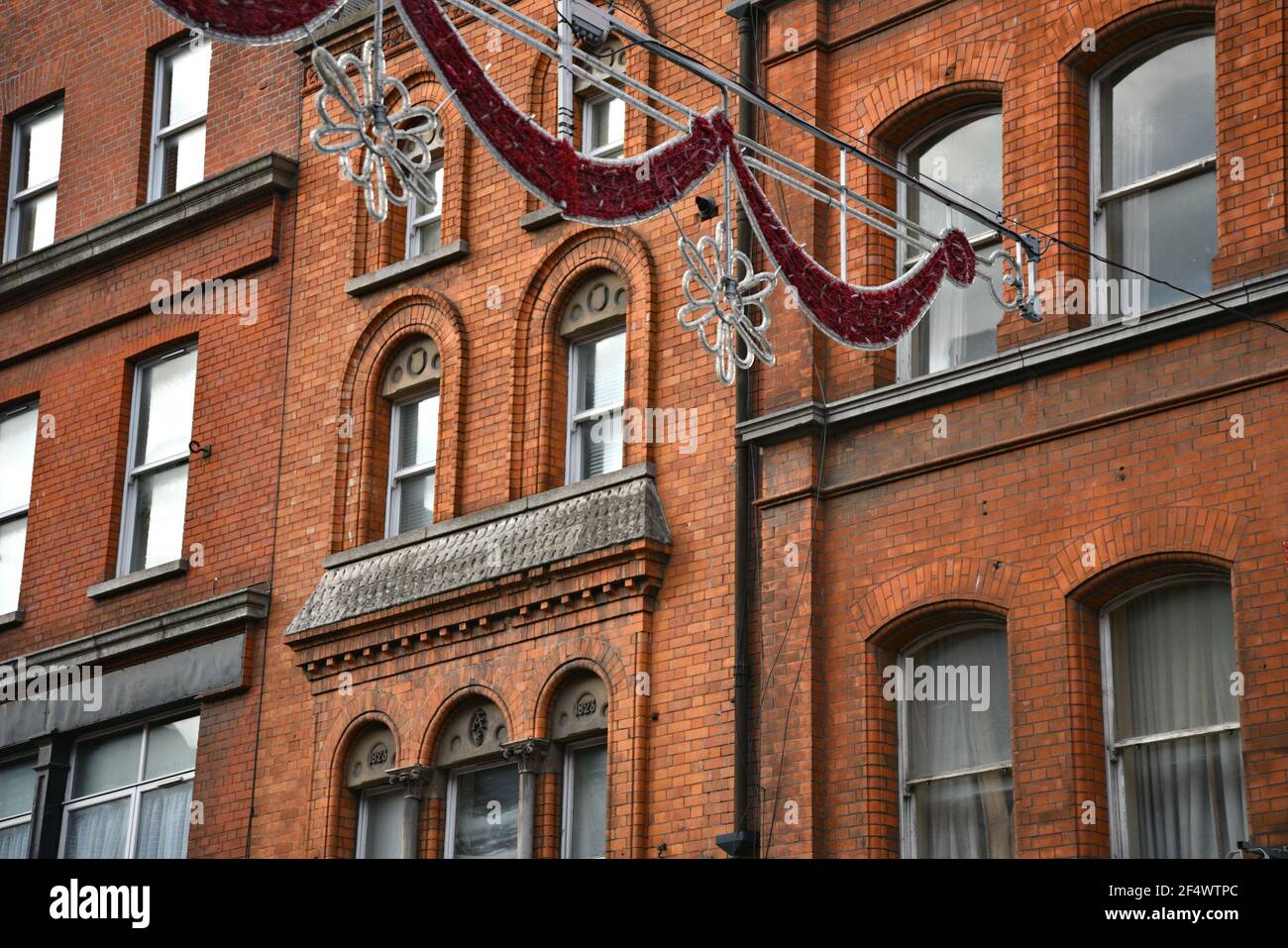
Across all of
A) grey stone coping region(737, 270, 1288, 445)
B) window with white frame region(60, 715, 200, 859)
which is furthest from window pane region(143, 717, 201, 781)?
grey stone coping region(737, 270, 1288, 445)

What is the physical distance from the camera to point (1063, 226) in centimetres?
1769

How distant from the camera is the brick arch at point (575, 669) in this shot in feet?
62.8

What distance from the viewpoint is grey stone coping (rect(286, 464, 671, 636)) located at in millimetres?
19469

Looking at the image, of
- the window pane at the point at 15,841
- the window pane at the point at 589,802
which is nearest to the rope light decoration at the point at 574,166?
the window pane at the point at 589,802

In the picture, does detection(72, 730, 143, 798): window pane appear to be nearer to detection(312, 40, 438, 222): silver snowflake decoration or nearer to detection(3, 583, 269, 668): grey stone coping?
detection(3, 583, 269, 668): grey stone coping

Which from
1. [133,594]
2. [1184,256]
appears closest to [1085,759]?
[1184,256]

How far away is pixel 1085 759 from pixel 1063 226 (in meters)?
4.09

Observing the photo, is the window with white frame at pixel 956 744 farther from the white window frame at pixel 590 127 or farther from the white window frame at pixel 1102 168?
the white window frame at pixel 590 127

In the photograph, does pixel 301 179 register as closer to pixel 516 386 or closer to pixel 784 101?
pixel 516 386

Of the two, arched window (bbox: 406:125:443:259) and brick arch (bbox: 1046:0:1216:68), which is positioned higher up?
arched window (bbox: 406:125:443:259)

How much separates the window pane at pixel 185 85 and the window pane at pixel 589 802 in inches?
383

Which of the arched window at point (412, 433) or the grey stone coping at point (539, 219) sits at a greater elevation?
the grey stone coping at point (539, 219)

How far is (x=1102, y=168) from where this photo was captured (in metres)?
18.0

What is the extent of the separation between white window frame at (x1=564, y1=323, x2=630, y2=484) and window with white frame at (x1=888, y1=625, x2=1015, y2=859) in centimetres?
398
